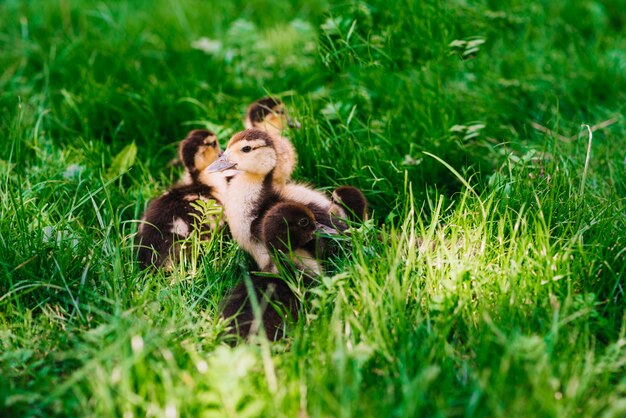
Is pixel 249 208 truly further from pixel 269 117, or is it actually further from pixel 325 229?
pixel 269 117

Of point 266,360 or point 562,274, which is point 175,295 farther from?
point 562,274

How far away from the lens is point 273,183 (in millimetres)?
3791

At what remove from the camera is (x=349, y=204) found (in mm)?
3742

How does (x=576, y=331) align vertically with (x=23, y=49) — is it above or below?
below

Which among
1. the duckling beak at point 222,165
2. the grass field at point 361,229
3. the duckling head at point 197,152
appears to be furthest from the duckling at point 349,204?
the duckling head at point 197,152

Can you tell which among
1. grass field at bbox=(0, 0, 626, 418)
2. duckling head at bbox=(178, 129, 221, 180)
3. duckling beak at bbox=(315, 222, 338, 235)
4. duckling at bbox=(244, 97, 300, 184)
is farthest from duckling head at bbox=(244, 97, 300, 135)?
duckling beak at bbox=(315, 222, 338, 235)

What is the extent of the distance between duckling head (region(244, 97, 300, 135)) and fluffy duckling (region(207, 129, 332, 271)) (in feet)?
2.33

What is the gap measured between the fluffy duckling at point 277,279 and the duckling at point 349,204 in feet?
0.92

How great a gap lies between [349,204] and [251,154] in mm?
573

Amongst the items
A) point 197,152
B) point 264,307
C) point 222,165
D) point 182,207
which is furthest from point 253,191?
point 264,307

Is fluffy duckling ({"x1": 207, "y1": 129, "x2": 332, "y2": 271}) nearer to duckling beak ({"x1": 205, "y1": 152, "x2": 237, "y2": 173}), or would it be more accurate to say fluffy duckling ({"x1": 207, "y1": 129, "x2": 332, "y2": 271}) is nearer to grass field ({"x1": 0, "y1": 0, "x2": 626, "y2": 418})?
duckling beak ({"x1": 205, "y1": 152, "x2": 237, "y2": 173})

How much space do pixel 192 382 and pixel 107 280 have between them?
1046 millimetres

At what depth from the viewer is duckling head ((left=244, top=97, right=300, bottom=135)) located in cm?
449

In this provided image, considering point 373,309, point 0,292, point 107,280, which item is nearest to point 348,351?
point 373,309
